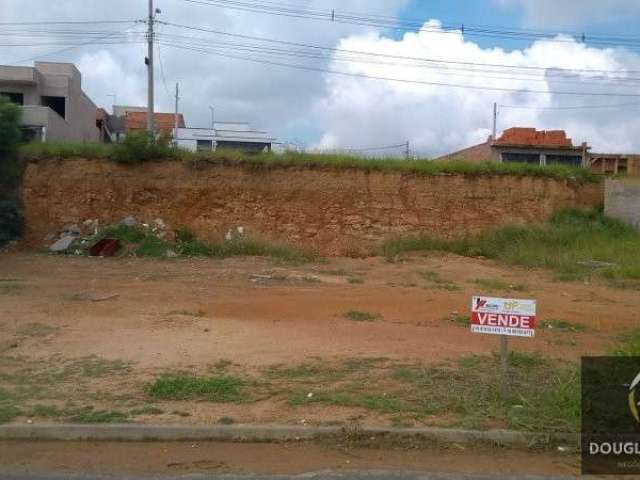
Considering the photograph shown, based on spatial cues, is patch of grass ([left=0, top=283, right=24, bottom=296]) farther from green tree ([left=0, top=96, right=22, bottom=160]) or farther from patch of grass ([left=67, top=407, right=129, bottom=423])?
patch of grass ([left=67, top=407, right=129, bottom=423])

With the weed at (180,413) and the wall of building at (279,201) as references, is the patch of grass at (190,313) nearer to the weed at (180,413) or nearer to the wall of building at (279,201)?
the weed at (180,413)

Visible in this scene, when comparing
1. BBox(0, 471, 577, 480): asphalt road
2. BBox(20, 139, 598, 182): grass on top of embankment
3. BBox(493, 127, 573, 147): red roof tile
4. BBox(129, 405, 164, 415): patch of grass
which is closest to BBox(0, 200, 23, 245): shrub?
BBox(20, 139, 598, 182): grass on top of embankment

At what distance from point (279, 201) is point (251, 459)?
20802 mm

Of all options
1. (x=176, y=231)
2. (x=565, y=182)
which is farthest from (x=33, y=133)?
(x=565, y=182)

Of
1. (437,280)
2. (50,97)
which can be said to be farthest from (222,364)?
(50,97)

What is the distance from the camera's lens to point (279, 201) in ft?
88.2

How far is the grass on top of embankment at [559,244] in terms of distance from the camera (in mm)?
22531

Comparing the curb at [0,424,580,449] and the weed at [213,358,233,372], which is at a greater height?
the weed at [213,358,233,372]

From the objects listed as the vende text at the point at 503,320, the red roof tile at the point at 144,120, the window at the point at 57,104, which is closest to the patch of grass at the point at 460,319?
the vende text at the point at 503,320

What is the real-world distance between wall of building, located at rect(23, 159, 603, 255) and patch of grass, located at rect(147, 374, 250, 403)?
1754 centimetres

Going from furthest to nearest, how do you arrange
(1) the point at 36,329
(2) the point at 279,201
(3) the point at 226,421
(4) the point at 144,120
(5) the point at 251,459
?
(4) the point at 144,120
(2) the point at 279,201
(1) the point at 36,329
(3) the point at 226,421
(5) the point at 251,459

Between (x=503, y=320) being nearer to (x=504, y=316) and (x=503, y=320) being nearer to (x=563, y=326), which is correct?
(x=504, y=316)

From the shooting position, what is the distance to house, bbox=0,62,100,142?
33.9m

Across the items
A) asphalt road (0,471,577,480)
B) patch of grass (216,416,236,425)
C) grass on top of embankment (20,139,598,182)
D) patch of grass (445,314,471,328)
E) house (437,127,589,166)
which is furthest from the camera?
house (437,127,589,166)
